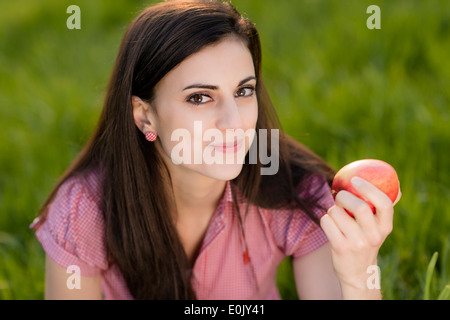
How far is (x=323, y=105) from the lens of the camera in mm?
2689

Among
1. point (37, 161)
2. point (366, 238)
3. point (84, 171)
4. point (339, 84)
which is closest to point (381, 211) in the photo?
point (366, 238)

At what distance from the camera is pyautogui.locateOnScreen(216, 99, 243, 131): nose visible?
54.0 inches

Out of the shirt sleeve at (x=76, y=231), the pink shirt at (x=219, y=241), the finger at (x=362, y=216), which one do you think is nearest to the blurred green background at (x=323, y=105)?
the pink shirt at (x=219, y=241)

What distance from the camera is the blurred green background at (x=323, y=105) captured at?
197cm

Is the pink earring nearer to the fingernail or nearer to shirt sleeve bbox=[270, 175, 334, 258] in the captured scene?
shirt sleeve bbox=[270, 175, 334, 258]

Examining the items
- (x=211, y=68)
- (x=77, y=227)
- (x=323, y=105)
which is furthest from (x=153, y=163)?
(x=323, y=105)

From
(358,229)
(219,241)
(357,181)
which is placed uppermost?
(357,181)

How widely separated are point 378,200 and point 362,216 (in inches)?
1.9

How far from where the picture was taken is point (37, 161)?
279 cm

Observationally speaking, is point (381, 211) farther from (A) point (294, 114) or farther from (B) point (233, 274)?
(A) point (294, 114)

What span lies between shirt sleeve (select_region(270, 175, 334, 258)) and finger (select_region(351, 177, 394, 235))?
0.46 meters

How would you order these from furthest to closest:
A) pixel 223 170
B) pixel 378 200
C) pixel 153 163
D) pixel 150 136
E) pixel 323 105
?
1. pixel 323 105
2. pixel 153 163
3. pixel 150 136
4. pixel 223 170
5. pixel 378 200

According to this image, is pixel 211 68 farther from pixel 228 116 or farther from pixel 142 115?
pixel 142 115

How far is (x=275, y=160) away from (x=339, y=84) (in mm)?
1280
